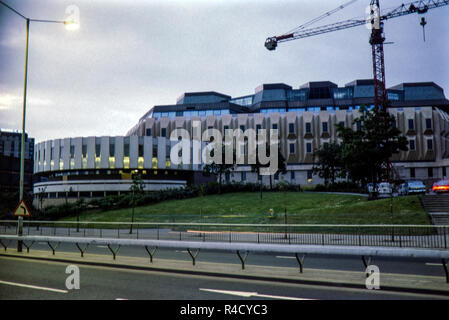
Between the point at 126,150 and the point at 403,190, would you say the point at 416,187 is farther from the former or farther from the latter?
the point at 126,150

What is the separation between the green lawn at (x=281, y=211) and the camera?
26.4 meters

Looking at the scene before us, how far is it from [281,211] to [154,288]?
33.8 meters

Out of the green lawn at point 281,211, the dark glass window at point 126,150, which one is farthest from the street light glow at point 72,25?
the dark glass window at point 126,150

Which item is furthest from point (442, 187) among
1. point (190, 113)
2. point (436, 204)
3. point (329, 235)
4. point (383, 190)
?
point (190, 113)

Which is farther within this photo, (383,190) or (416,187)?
(383,190)

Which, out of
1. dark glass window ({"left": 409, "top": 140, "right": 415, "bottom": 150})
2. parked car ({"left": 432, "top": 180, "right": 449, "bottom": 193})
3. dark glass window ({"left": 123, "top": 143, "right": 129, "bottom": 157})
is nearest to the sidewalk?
parked car ({"left": 432, "top": 180, "right": 449, "bottom": 193})

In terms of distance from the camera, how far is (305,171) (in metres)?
81.8

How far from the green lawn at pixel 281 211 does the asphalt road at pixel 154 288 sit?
57.6ft

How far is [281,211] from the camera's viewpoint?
1641 inches

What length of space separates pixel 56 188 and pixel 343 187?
5724cm

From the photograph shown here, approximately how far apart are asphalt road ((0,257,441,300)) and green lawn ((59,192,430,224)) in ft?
57.6

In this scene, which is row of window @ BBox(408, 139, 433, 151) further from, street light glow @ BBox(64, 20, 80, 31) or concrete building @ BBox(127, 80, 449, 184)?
street light glow @ BBox(64, 20, 80, 31)

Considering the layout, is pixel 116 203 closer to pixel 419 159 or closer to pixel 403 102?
pixel 419 159
